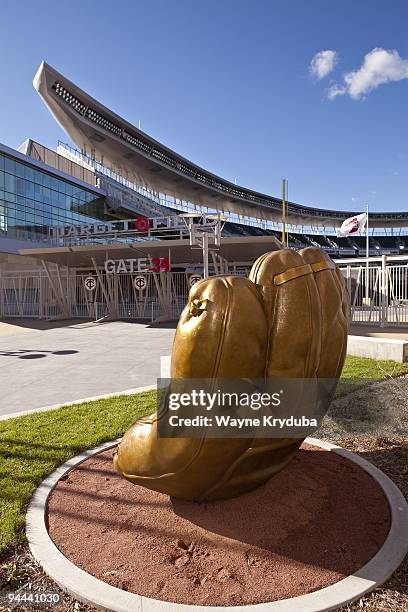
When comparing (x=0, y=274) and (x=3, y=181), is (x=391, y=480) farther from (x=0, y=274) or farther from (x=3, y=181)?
(x=3, y=181)

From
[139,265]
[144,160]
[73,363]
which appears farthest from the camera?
[144,160]

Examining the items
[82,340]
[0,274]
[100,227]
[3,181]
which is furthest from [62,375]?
[3,181]

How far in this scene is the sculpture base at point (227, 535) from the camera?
8.54 ft

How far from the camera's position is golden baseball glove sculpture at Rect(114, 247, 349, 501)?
110 inches

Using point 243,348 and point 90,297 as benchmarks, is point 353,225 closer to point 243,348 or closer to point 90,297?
point 90,297

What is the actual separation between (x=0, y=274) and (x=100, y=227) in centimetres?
915

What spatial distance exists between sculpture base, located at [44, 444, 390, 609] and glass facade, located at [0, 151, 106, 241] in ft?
128

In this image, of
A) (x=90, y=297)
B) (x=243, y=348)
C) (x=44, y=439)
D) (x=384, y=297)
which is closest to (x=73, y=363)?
(x=44, y=439)

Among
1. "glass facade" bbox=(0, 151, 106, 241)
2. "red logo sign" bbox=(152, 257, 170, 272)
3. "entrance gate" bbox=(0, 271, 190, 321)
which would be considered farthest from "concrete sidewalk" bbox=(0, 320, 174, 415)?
"glass facade" bbox=(0, 151, 106, 241)

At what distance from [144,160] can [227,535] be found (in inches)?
2082

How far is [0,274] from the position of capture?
1066 inches

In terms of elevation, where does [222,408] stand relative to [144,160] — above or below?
below

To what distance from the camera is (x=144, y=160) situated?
51281mm

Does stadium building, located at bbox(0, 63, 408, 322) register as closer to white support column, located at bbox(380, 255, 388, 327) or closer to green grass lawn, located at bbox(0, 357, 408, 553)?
white support column, located at bbox(380, 255, 388, 327)
